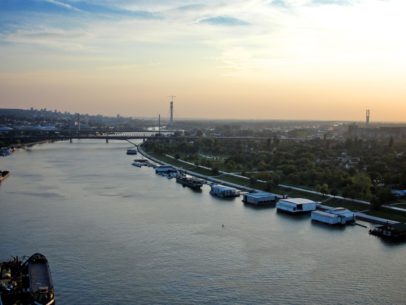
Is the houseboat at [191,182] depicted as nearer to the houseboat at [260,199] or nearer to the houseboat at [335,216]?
the houseboat at [260,199]

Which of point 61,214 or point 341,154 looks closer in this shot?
point 61,214

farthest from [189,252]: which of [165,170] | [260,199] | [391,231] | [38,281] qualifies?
[165,170]

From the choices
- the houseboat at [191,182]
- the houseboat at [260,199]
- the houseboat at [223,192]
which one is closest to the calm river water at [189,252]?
the houseboat at [260,199]

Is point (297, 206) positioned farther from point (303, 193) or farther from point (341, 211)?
point (303, 193)

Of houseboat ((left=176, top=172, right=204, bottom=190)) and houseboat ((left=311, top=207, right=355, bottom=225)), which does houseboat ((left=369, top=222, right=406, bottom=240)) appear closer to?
houseboat ((left=311, top=207, right=355, bottom=225))

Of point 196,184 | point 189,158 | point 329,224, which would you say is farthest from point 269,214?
point 189,158

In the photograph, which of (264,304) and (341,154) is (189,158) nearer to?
(341,154)

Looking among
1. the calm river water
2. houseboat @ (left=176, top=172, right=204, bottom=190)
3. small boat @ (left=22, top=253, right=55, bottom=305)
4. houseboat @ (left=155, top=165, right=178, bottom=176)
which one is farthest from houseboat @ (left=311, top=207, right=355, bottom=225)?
houseboat @ (left=155, top=165, right=178, bottom=176)
